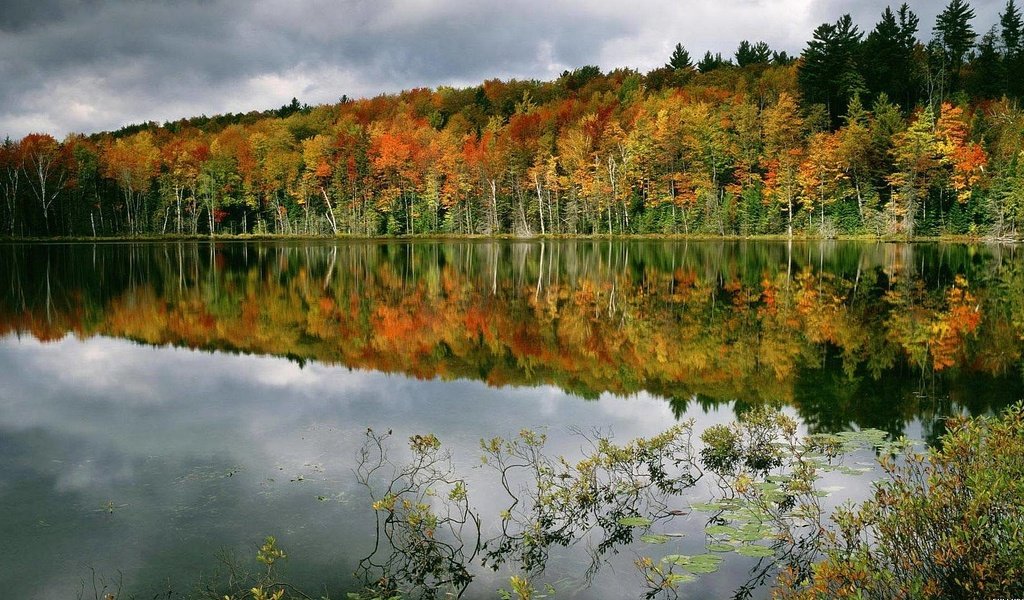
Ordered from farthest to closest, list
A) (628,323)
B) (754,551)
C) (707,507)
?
1. (628,323)
2. (707,507)
3. (754,551)

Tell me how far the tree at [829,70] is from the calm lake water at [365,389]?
53.7 meters

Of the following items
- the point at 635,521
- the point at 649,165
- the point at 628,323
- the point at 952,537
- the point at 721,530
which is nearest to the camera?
the point at 952,537

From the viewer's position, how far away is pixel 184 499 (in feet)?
25.8

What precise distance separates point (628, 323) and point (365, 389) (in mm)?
9197

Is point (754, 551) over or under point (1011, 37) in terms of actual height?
under

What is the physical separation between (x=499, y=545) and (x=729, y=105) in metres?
81.4

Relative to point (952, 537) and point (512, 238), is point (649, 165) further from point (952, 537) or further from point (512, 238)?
point (952, 537)

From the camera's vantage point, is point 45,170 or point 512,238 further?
point 45,170

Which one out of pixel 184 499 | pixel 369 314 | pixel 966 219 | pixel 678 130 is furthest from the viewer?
pixel 678 130

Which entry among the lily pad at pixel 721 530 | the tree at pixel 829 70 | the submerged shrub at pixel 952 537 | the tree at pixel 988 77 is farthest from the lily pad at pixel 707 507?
the tree at pixel 988 77

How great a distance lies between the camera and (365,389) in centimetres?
1298

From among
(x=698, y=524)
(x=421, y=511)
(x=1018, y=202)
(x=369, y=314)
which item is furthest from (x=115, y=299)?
(x=1018, y=202)

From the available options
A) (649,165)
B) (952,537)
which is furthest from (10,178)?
(952,537)

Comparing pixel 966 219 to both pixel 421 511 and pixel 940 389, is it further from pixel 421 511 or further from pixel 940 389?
pixel 421 511
